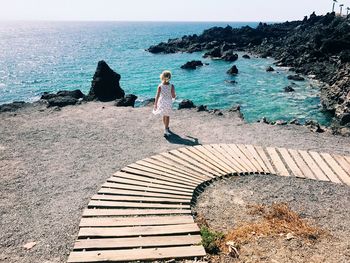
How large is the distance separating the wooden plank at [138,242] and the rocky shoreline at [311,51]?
1419cm

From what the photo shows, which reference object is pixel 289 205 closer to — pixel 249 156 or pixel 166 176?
pixel 249 156

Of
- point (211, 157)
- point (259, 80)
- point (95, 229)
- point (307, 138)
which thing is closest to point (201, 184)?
point (211, 157)

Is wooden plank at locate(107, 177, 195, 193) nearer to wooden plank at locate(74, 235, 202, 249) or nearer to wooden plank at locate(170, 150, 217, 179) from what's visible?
wooden plank at locate(170, 150, 217, 179)

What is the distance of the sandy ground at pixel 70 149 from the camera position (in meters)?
8.83

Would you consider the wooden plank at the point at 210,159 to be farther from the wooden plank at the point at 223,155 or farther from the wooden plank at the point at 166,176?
the wooden plank at the point at 166,176

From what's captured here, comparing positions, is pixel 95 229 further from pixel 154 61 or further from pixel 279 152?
pixel 154 61

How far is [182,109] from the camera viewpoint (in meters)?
22.7

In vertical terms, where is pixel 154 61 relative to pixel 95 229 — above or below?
below

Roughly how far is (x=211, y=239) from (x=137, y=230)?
5.49 ft

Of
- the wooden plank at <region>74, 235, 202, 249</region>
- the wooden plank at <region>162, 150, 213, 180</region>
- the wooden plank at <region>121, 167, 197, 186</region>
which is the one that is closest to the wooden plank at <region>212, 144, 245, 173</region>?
the wooden plank at <region>162, 150, 213, 180</region>

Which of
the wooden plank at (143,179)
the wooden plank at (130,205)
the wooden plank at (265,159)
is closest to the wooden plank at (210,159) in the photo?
the wooden plank at (265,159)

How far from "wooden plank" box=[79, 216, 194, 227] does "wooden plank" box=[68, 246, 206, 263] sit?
1.02 m

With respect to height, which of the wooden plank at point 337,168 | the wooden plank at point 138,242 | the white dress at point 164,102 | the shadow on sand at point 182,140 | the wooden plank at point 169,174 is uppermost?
the white dress at point 164,102

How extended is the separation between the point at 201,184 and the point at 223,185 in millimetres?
677
